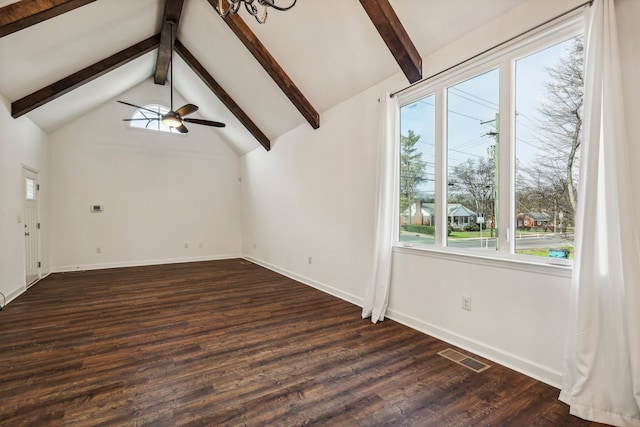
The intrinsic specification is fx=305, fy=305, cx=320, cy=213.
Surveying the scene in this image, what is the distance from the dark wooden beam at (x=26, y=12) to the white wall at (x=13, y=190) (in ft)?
5.72

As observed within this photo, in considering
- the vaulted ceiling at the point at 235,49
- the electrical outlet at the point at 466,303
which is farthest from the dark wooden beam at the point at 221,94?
the electrical outlet at the point at 466,303

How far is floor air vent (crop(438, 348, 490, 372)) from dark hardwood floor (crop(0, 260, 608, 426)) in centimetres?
7

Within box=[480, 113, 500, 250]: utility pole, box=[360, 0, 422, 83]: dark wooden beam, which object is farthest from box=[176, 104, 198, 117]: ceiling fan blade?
box=[480, 113, 500, 250]: utility pole

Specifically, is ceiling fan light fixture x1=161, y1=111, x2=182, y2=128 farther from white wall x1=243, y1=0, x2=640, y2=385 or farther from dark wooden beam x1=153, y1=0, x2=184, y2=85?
white wall x1=243, y1=0, x2=640, y2=385

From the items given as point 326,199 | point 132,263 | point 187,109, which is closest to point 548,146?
point 326,199

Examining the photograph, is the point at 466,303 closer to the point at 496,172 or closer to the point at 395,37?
the point at 496,172

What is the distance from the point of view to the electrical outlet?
2797 millimetres

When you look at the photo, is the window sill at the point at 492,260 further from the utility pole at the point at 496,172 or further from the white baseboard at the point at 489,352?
the white baseboard at the point at 489,352

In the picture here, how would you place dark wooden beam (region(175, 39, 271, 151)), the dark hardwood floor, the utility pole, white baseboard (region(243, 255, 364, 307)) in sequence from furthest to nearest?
dark wooden beam (region(175, 39, 271, 151)), white baseboard (region(243, 255, 364, 307)), the utility pole, the dark hardwood floor

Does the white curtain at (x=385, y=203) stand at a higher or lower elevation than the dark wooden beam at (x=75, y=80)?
lower

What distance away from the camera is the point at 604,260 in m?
1.91

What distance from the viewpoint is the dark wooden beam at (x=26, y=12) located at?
9.22 ft

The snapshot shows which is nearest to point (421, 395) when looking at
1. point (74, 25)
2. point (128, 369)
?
point (128, 369)

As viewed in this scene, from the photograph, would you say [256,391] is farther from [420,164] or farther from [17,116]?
[17,116]
